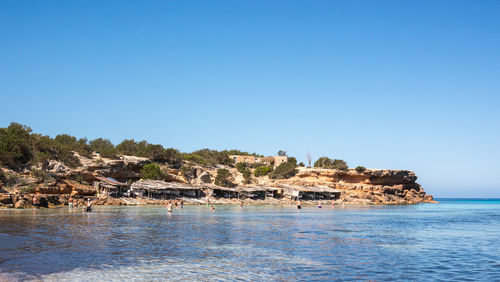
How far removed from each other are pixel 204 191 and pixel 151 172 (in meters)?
9.10

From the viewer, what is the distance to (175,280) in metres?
11.8

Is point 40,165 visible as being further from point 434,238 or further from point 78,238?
point 434,238

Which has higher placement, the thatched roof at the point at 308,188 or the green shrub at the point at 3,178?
the green shrub at the point at 3,178

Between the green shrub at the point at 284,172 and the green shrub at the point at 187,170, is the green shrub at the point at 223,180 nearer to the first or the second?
the green shrub at the point at 187,170

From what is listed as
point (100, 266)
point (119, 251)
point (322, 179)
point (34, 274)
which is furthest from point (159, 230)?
A: point (322, 179)

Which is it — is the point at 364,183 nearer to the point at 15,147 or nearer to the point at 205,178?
the point at 205,178

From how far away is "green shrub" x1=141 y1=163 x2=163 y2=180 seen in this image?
61.8 meters

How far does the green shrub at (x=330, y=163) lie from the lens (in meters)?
92.8

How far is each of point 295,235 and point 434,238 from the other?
8.09 meters

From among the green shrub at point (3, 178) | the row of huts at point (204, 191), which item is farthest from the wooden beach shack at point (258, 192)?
the green shrub at point (3, 178)

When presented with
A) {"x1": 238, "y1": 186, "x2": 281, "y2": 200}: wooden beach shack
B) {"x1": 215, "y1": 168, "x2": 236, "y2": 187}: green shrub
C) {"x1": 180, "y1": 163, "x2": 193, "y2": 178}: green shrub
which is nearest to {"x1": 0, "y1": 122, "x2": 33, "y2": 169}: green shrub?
{"x1": 180, "y1": 163, "x2": 193, "y2": 178}: green shrub

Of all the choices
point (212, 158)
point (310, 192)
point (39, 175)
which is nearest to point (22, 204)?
point (39, 175)

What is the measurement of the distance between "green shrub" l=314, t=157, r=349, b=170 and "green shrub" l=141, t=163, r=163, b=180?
44.9 m

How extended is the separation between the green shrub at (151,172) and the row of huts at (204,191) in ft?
11.1
